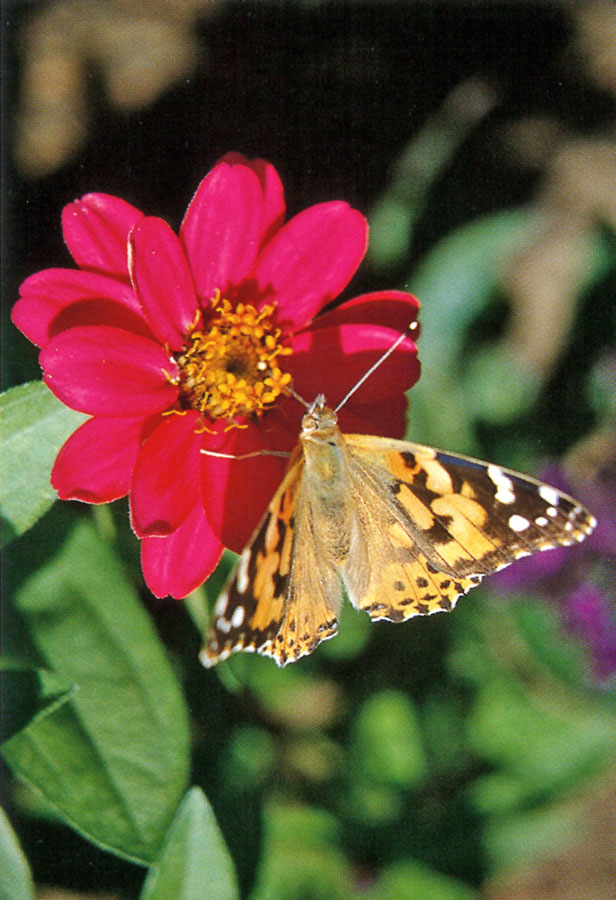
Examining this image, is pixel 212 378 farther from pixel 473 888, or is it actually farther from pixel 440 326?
pixel 473 888

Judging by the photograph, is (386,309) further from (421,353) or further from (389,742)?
(389,742)

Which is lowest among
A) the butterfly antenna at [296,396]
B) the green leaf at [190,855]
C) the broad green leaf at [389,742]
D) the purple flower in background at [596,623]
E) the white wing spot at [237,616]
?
the broad green leaf at [389,742]

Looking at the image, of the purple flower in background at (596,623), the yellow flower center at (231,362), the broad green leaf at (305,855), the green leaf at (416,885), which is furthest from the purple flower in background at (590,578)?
the yellow flower center at (231,362)

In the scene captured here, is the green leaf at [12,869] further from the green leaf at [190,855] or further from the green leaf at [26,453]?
the green leaf at [26,453]

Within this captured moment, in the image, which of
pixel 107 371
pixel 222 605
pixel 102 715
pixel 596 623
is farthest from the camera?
pixel 596 623

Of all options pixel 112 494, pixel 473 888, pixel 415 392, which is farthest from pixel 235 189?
pixel 473 888

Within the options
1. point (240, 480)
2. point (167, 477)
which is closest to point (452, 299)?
point (240, 480)

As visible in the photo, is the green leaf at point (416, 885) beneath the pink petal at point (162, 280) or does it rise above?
beneath
